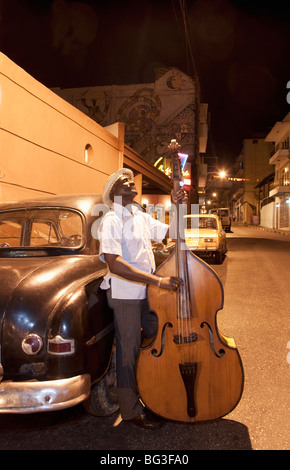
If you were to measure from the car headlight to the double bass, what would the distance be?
0.65 meters

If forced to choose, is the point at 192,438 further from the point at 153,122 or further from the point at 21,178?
the point at 153,122

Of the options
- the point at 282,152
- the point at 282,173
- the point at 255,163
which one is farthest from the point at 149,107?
the point at 255,163

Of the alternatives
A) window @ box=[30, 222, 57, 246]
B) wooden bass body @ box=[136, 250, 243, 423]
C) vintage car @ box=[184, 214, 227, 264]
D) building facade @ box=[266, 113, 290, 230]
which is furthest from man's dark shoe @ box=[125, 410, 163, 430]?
building facade @ box=[266, 113, 290, 230]

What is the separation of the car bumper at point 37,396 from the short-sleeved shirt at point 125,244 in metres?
0.65

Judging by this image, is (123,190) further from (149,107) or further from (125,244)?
(149,107)

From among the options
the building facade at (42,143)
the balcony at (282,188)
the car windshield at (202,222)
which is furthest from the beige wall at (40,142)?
the balcony at (282,188)

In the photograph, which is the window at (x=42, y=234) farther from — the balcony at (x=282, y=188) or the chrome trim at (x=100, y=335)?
the balcony at (x=282, y=188)

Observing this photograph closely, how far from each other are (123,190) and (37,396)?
142 cm

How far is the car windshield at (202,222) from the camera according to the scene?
11633 millimetres

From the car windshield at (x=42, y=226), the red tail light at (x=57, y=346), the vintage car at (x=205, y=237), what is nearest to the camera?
the red tail light at (x=57, y=346)

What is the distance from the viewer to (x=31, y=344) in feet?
6.40

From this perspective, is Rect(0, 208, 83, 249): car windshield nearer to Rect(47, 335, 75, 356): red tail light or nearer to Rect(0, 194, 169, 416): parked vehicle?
Rect(0, 194, 169, 416): parked vehicle

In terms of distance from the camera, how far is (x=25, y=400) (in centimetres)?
187

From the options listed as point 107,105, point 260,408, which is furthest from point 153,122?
point 260,408
